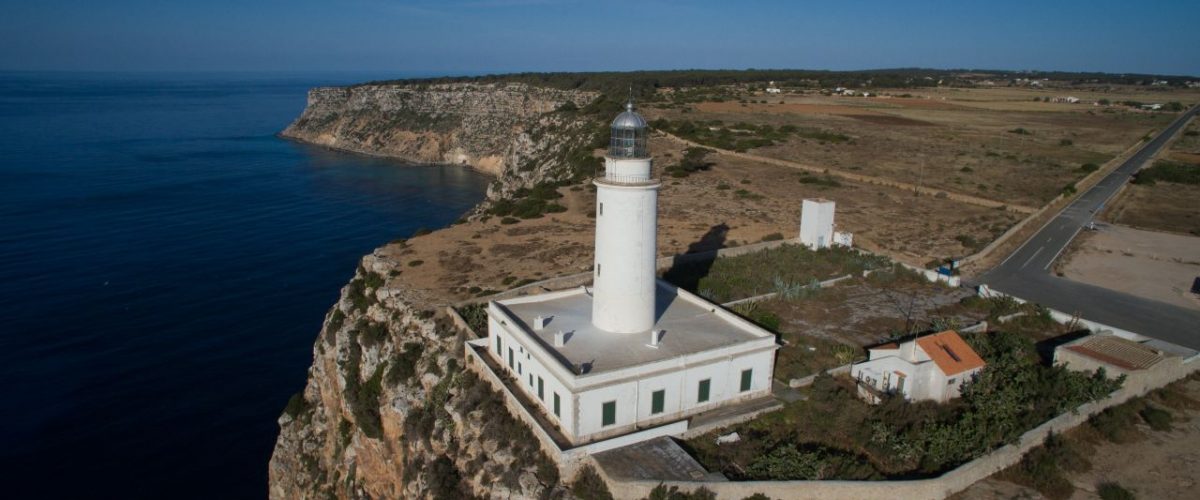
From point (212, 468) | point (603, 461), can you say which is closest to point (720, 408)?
point (603, 461)

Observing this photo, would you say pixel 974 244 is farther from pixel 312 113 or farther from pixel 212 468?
pixel 312 113

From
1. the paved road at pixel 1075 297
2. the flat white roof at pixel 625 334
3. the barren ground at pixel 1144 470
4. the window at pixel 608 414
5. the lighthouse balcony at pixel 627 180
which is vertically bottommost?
the barren ground at pixel 1144 470

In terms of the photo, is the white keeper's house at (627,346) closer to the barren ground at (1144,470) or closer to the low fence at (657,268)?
the barren ground at (1144,470)

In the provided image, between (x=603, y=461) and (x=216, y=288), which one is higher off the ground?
(x=603, y=461)

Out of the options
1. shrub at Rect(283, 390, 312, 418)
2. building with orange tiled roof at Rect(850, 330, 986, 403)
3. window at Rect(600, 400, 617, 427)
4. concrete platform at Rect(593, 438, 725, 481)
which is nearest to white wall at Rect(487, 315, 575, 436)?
window at Rect(600, 400, 617, 427)

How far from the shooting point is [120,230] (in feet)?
191

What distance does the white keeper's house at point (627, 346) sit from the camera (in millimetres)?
15633

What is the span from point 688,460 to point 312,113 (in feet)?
471

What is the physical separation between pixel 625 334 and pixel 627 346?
650 mm

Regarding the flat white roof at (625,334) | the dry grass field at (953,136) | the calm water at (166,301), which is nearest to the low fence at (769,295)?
the flat white roof at (625,334)

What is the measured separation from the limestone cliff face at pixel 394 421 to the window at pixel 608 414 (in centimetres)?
160

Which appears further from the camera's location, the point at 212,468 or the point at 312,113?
the point at 312,113

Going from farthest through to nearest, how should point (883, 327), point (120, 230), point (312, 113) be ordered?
point (312, 113)
point (120, 230)
point (883, 327)

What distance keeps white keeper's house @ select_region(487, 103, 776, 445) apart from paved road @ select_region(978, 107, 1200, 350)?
15.9 meters
